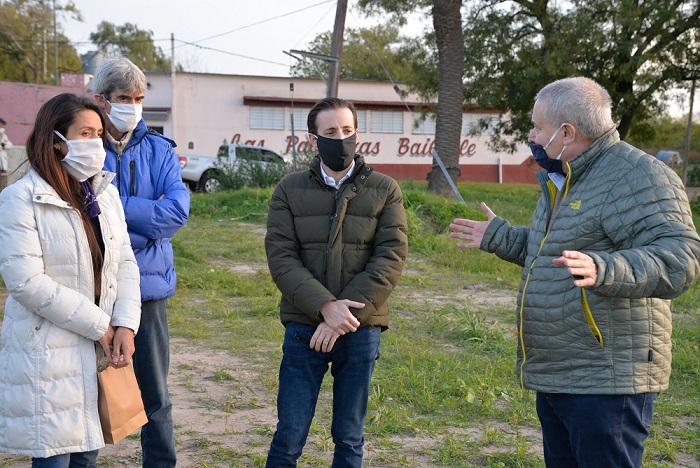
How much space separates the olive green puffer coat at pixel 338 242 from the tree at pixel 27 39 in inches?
1940

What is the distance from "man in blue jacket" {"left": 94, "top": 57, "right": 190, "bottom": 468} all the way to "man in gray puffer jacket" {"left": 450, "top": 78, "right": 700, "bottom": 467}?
65.8 inches

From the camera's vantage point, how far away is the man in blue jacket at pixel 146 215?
11.1 ft

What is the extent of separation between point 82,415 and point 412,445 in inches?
88.2

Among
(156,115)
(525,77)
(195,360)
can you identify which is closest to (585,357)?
(195,360)

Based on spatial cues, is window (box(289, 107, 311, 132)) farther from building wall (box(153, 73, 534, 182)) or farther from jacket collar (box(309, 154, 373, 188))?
jacket collar (box(309, 154, 373, 188))

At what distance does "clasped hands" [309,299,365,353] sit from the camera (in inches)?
122

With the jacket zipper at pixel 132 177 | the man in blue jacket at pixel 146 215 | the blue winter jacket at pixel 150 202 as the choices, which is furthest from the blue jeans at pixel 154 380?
the jacket zipper at pixel 132 177

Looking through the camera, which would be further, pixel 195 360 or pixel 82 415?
pixel 195 360

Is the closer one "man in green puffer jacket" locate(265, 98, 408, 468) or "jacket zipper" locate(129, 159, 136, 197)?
"man in green puffer jacket" locate(265, 98, 408, 468)

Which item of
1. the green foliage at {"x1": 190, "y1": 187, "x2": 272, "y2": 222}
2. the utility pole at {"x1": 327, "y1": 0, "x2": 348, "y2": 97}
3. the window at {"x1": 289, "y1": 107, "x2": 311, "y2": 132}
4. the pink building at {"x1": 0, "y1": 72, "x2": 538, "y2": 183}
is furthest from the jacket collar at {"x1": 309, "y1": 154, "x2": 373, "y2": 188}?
the window at {"x1": 289, "y1": 107, "x2": 311, "y2": 132}

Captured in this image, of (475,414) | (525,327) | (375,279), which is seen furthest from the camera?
(475,414)

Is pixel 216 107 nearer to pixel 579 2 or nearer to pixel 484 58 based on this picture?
pixel 484 58

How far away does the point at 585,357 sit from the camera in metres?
2.68

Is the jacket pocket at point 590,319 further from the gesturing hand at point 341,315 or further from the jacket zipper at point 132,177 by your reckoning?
the jacket zipper at point 132,177
